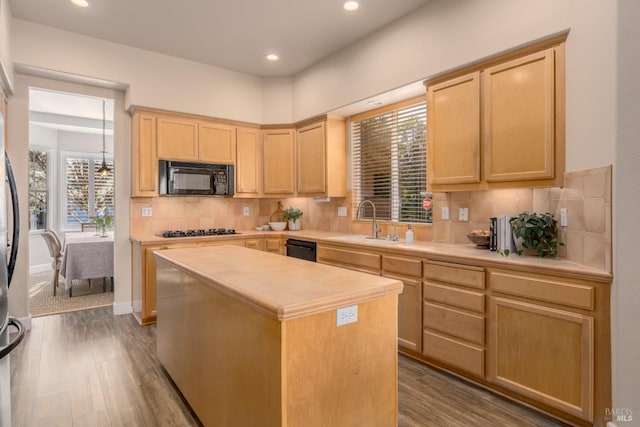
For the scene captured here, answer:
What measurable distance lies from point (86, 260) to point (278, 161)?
117 inches

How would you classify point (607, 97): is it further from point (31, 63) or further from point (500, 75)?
point (31, 63)

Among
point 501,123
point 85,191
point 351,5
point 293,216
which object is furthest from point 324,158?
point 85,191

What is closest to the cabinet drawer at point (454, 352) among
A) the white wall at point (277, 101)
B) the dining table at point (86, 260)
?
the white wall at point (277, 101)

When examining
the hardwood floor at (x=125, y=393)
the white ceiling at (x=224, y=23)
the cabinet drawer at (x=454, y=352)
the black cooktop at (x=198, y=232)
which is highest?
the white ceiling at (x=224, y=23)

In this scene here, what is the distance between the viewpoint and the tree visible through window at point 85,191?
7176mm

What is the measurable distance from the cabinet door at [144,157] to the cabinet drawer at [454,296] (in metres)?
3.25

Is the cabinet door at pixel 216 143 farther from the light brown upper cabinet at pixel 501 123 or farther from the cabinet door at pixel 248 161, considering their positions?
the light brown upper cabinet at pixel 501 123

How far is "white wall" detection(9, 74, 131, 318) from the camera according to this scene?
364cm

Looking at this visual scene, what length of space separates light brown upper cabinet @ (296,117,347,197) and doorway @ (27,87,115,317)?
3013 mm

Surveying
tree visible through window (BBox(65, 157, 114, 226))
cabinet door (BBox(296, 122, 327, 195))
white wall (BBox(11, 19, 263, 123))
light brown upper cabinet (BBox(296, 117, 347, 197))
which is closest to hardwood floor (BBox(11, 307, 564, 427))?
light brown upper cabinet (BBox(296, 117, 347, 197))

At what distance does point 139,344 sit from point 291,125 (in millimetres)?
3206

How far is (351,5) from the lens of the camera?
3123 mm

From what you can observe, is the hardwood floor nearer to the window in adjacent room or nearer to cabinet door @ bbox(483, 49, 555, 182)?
cabinet door @ bbox(483, 49, 555, 182)

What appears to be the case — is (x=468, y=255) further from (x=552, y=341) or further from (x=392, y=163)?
(x=392, y=163)
